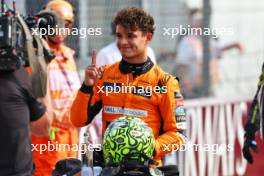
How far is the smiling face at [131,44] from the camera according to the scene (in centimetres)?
593

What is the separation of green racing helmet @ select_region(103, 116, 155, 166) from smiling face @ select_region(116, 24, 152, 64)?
3.96ft

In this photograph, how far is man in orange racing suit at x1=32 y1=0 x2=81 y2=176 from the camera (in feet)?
24.7

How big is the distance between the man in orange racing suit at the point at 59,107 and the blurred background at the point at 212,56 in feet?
3.22

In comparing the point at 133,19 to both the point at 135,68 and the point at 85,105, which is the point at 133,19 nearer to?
the point at 135,68

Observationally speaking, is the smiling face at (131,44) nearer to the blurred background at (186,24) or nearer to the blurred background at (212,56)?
the blurred background at (186,24)

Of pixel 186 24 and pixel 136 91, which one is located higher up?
pixel 186 24

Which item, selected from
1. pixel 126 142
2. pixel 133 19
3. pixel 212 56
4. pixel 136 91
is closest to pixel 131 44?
pixel 133 19

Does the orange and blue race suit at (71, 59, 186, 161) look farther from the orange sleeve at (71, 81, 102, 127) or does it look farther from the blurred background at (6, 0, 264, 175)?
the blurred background at (6, 0, 264, 175)

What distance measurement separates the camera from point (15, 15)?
6215 millimetres

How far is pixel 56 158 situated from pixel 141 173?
3001mm

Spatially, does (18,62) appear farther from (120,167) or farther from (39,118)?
(120,167)

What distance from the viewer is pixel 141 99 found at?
5.94 metres

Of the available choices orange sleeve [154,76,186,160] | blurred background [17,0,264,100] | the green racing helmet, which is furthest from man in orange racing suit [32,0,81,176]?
the green racing helmet

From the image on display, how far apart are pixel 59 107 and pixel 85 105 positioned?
182 centimetres
